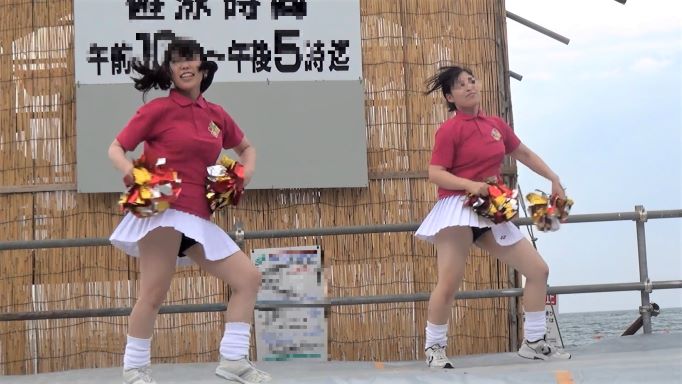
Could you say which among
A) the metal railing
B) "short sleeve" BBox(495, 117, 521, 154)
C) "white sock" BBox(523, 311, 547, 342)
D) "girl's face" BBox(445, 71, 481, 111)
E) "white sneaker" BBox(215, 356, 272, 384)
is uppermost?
"girl's face" BBox(445, 71, 481, 111)

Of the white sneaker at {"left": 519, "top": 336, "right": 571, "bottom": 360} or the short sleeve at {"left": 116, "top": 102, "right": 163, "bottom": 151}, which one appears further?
the white sneaker at {"left": 519, "top": 336, "right": 571, "bottom": 360}

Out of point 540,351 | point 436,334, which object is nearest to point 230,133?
point 436,334

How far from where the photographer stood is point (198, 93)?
4.60 meters

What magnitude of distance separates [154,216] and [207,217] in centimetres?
29

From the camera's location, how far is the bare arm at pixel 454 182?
4.99 metres

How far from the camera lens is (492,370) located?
4.98m

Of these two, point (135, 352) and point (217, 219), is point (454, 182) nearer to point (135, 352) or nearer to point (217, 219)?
point (135, 352)

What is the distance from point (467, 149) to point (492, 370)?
1183mm

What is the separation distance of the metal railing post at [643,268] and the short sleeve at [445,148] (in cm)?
182

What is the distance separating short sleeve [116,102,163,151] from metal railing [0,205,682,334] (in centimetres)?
167

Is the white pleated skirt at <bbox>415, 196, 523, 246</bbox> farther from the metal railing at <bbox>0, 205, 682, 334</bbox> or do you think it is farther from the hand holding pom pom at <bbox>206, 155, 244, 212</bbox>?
the hand holding pom pom at <bbox>206, 155, 244, 212</bbox>

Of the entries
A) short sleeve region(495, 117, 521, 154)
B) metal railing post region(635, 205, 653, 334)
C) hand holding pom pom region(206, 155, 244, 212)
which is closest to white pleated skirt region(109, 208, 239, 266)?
hand holding pom pom region(206, 155, 244, 212)

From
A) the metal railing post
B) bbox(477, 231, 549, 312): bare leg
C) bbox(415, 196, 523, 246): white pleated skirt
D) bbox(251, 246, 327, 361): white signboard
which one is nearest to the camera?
bbox(415, 196, 523, 246): white pleated skirt

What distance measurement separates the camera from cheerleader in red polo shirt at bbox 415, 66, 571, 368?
518 cm
